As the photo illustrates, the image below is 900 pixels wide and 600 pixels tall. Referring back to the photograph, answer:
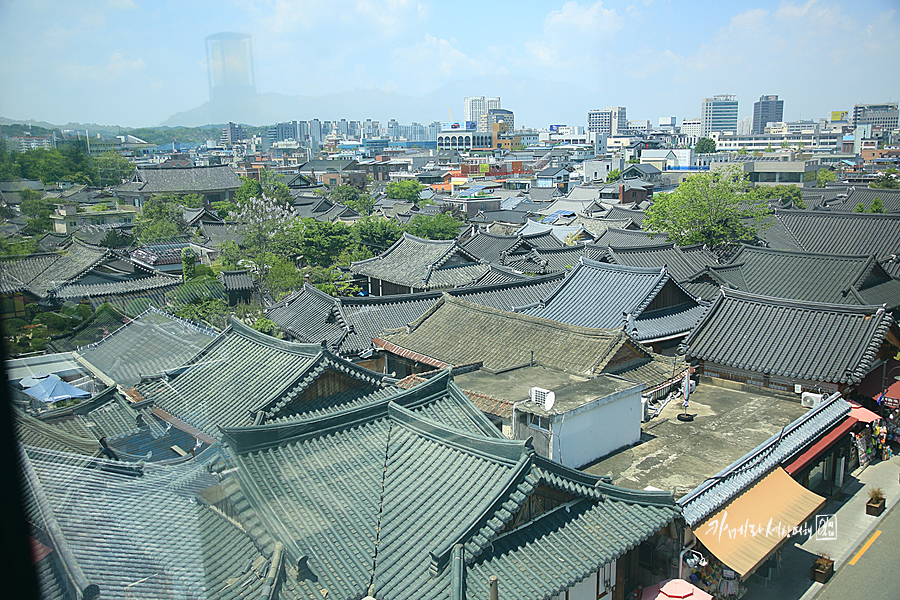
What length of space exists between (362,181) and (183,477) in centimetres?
10348

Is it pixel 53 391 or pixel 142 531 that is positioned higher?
pixel 142 531

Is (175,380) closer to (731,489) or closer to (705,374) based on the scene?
(731,489)

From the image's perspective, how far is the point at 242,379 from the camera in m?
14.3

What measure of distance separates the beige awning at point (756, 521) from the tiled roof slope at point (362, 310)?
1397 cm

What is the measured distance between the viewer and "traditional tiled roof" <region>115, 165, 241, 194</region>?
72.2m

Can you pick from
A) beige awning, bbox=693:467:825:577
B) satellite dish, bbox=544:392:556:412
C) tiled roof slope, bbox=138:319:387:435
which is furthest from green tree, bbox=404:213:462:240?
beige awning, bbox=693:467:825:577

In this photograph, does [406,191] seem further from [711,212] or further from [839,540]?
[839,540]

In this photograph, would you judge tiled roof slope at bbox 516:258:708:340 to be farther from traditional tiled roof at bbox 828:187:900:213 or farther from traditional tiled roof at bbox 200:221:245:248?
traditional tiled roof at bbox 828:187:900:213

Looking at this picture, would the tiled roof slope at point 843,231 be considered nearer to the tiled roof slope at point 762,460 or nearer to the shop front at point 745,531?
the tiled roof slope at point 762,460

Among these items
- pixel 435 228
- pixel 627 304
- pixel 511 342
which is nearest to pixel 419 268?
pixel 627 304

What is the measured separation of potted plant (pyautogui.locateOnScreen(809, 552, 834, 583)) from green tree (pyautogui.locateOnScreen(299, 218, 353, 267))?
3353 centimetres

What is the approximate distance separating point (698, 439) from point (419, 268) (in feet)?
68.5

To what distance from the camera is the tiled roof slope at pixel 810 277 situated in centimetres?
2244
